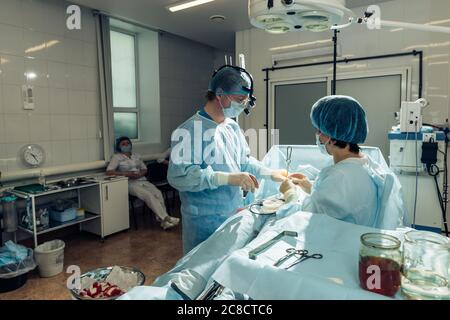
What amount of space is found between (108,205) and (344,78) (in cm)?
308

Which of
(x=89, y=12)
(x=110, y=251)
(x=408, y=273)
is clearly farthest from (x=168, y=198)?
(x=408, y=273)

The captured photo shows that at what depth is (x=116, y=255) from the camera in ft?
9.76

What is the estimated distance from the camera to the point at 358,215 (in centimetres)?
111

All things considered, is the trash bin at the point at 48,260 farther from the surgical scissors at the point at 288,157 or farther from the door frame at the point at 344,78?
the door frame at the point at 344,78

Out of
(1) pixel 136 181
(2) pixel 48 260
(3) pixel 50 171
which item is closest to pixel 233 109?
(2) pixel 48 260

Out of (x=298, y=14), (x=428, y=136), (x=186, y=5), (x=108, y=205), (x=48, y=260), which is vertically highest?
(x=186, y=5)

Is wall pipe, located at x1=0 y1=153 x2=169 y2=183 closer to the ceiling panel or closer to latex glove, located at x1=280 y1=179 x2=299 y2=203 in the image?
the ceiling panel

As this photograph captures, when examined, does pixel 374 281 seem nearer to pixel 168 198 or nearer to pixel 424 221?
pixel 424 221

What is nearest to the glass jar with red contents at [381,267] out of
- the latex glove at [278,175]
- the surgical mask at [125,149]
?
the latex glove at [278,175]

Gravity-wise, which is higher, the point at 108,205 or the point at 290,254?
the point at 290,254

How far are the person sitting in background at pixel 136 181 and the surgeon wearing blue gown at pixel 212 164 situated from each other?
2.12 meters

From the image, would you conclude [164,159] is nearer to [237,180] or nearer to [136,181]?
[136,181]
